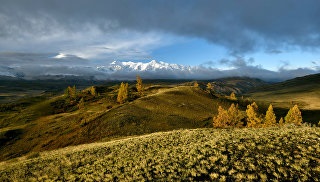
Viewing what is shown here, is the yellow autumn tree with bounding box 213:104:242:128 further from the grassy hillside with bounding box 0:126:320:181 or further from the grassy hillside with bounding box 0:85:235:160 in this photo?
the grassy hillside with bounding box 0:126:320:181

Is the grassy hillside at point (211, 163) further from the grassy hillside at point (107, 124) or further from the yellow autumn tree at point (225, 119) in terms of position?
the yellow autumn tree at point (225, 119)

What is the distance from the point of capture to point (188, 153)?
23.6 meters

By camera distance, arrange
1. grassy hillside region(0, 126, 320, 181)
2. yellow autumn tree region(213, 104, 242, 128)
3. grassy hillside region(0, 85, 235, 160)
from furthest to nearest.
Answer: yellow autumn tree region(213, 104, 242, 128), grassy hillside region(0, 85, 235, 160), grassy hillside region(0, 126, 320, 181)

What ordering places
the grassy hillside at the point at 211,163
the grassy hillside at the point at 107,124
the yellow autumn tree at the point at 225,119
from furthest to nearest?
the yellow autumn tree at the point at 225,119 → the grassy hillside at the point at 107,124 → the grassy hillside at the point at 211,163

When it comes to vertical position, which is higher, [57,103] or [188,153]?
[188,153]

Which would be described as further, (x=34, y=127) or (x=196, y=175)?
(x=34, y=127)

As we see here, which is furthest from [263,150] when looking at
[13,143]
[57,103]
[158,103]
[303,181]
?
[57,103]

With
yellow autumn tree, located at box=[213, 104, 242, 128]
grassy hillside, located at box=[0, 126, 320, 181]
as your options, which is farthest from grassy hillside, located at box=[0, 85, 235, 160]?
grassy hillside, located at box=[0, 126, 320, 181]

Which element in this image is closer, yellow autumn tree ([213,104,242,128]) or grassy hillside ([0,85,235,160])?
grassy hillside ([0,85,235,160])

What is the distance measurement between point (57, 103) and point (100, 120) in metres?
82.4

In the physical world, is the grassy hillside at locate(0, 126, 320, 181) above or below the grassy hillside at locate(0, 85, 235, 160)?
above

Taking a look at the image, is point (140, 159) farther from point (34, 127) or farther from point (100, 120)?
point (34, 127)

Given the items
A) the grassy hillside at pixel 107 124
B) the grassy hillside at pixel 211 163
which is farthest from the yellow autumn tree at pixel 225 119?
the grassy hillside at pixel 211 163

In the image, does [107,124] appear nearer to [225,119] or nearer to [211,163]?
[225,119]
